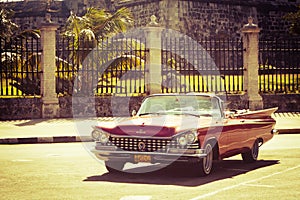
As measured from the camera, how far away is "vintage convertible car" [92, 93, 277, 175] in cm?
1062

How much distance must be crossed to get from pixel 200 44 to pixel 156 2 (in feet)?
59.4

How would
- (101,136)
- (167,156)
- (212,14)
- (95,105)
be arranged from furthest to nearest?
(212,14) < (95,105) < (101,136) < (167,156)

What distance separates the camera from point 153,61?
25.5 meters

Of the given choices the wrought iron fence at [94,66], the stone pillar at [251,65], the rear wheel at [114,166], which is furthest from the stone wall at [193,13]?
the rear wheel at [114,166]

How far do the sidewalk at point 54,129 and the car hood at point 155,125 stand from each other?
22.8 ft

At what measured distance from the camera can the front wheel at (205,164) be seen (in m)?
10.8

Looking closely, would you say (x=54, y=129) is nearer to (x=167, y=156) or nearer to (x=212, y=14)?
(x=167, y=156)

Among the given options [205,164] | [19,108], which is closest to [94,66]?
[19,108]

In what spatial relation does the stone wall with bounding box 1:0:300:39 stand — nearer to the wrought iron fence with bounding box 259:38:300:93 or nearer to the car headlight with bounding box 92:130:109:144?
the wrought iron fence with bounding box 259:38:300:93

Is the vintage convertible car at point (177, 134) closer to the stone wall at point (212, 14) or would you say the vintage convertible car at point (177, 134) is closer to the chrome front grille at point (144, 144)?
the chrome front grille at point (144, 144)

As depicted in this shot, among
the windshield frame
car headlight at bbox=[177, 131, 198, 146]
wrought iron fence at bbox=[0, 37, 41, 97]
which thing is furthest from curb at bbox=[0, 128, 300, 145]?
car headlight at bbox=[177, 131, 198, 146]

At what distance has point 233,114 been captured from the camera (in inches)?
494

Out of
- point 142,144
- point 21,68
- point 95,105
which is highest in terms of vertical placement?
point 21,68

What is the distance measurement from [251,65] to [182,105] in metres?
14.3
